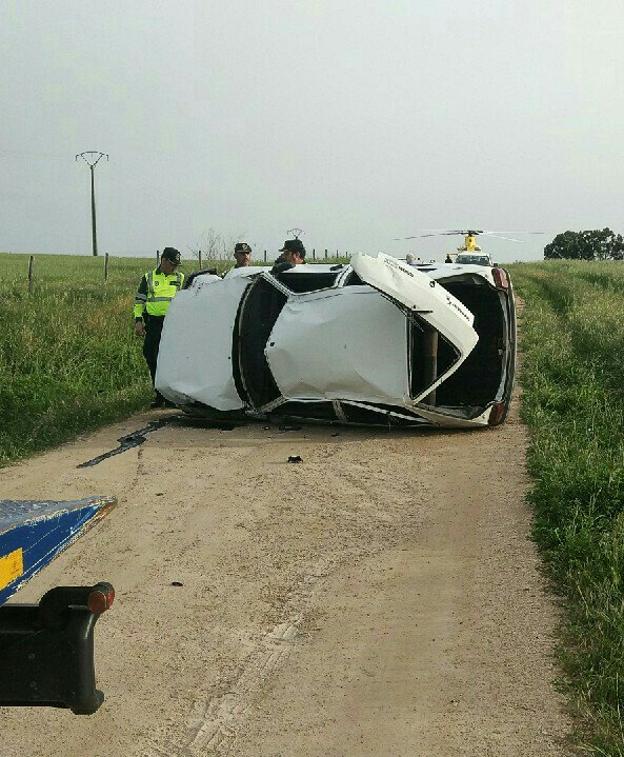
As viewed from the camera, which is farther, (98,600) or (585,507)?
(585,507)

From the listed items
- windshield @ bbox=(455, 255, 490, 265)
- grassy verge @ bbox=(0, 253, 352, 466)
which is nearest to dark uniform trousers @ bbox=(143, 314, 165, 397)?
grassy verge @ bbox=(0, 253, 352, 466)

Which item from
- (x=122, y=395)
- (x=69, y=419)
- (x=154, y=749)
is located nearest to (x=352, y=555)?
(x=154, y=749)

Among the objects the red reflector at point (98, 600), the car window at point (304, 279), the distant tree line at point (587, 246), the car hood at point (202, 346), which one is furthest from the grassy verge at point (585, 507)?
the distant tree line at point (587, 246)

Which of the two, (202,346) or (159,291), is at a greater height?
(159,291)

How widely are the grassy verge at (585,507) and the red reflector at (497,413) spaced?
1.01 feet

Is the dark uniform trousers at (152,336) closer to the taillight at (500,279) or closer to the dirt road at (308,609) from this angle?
the dirt road at (308,609)

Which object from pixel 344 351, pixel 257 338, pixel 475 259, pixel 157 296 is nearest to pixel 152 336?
pixel 157 296

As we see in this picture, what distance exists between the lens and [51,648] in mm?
2828

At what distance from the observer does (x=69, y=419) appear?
10750 mm

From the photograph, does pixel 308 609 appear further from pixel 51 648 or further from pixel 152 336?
pixel 152 336

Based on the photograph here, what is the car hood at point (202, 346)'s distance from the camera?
1054cm

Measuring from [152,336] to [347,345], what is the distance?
10.7 feet

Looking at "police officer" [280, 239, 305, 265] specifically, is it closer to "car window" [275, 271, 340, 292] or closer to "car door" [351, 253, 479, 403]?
"car window" [275, 271, 340, 292]

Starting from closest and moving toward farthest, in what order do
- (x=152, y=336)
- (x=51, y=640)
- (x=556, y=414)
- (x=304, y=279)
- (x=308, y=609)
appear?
(x=51, y=640), (x=308, y=609), (x=556, y=414), (x=304, y=279), (x=152, y=336)
